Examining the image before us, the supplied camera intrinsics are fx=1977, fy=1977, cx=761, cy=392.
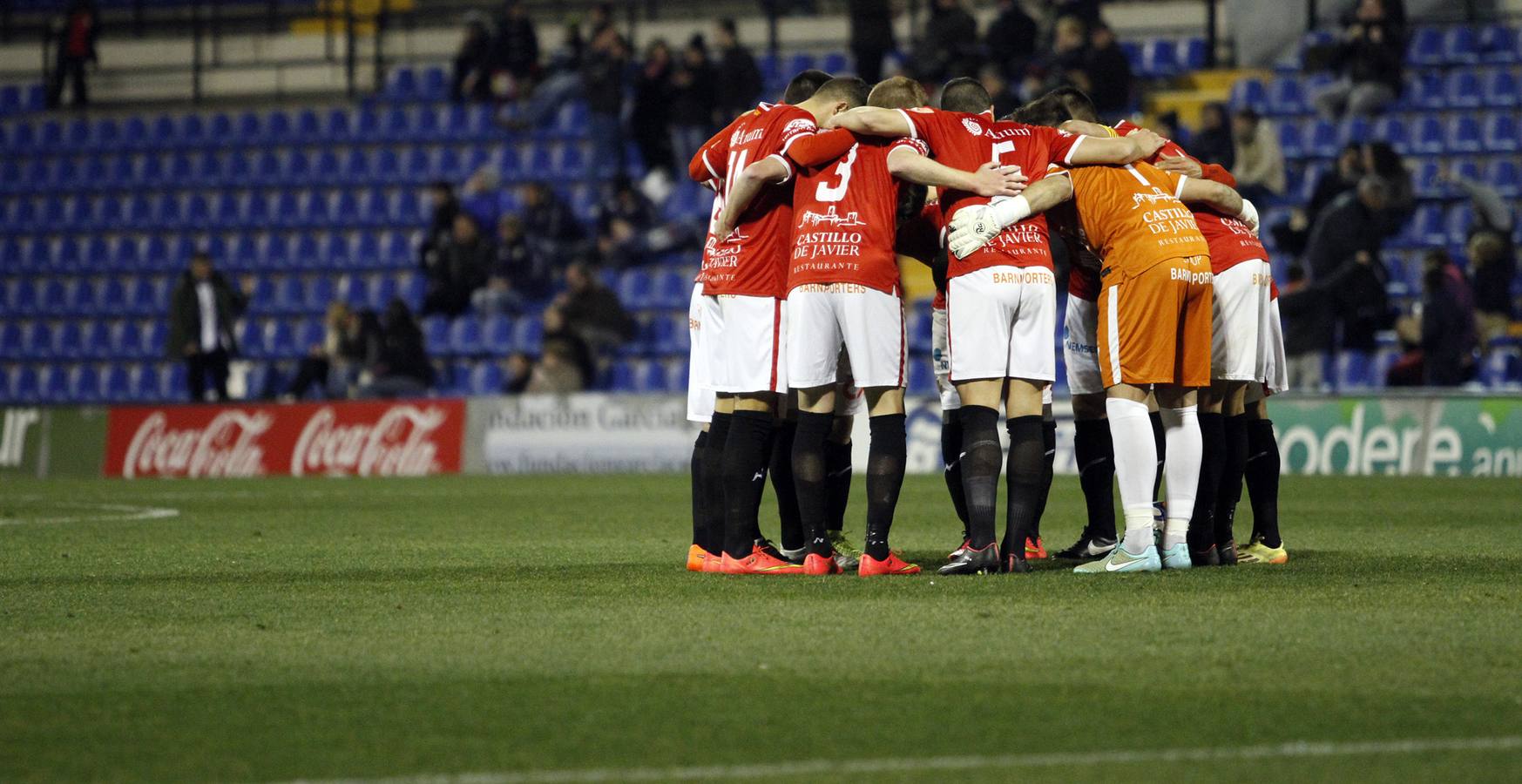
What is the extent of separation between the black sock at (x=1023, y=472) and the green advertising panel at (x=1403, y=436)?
961 centimetres

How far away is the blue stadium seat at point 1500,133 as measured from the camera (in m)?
21.1

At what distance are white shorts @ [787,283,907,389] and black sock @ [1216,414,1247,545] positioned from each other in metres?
1.59

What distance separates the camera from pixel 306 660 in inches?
237

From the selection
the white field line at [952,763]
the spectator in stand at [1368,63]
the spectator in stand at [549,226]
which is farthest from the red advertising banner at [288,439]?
the white field line at [952,763]

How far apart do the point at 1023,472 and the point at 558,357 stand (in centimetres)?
1362

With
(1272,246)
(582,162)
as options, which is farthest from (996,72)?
(582,162)

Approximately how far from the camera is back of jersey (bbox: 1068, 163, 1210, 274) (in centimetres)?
811

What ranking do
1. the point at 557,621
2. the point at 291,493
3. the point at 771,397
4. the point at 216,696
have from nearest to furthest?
the point at 216,696 → the point at 557,621 → the point at 771,397 → the point at 291,493

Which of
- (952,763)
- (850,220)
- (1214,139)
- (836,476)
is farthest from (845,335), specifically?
(1214,139)

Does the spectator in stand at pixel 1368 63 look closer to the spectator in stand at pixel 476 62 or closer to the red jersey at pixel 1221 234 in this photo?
the spectator in stand at pixel 476 62

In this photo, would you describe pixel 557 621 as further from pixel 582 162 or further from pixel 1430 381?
pixel 582 162

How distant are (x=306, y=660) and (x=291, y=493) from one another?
437 inches

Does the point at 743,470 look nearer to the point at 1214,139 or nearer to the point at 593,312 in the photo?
the point at 1214,139

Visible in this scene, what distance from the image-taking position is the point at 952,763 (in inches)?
173
